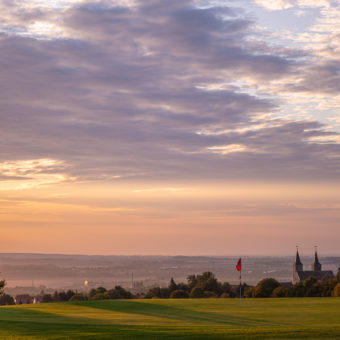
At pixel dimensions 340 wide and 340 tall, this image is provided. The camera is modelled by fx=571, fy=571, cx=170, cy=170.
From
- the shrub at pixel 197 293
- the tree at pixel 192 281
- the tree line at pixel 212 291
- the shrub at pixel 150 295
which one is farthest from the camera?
the tree at pixel 192 281

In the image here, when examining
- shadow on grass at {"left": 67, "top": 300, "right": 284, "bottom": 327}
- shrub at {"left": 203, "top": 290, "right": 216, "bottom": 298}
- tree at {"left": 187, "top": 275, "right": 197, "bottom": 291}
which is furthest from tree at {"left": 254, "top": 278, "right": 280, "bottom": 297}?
tree at {"left": 187, "top": 275, "right": 197, "bottom": 291}

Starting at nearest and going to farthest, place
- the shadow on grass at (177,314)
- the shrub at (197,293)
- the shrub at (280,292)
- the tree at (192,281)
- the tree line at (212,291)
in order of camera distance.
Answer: the shadow on grass at (177,314) < the shrub at (280,292) < the tree line at (212,291) < the shrub at (197,293) < the tree at (192,281)

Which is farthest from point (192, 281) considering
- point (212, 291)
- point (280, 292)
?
point (280, 292)

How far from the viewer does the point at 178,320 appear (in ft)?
112

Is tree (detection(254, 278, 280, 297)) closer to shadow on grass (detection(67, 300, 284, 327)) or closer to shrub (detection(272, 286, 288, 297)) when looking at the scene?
shrub (detection(272, 286, 288, 297))

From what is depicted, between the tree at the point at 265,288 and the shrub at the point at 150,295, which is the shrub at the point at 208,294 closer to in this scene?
the shrub at the point at 150,295

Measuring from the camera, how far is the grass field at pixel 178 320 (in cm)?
2570

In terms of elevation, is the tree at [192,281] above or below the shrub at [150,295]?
above

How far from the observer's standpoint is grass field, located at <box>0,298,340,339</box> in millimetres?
25703

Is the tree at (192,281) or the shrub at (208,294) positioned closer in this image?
the shrub at (208,294)

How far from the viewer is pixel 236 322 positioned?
107 feet

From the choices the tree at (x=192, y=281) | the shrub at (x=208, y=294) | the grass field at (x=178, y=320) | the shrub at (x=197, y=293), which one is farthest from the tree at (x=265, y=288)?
the tree at (x=192, y=281)

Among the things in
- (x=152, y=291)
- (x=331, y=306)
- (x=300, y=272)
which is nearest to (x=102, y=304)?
(x=331, y=306)

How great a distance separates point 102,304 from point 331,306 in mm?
18429
